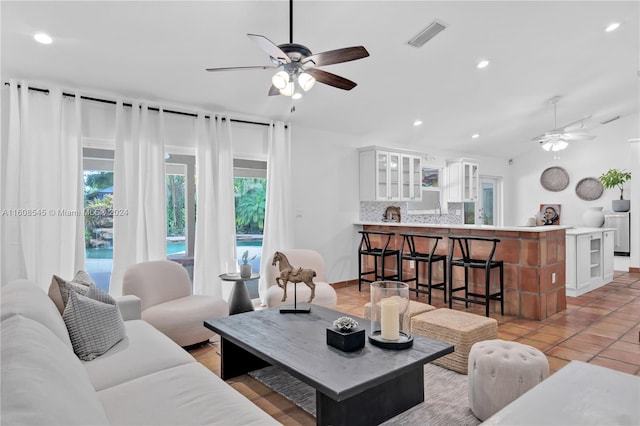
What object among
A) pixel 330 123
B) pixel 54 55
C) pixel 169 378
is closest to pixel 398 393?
pixel 169 378

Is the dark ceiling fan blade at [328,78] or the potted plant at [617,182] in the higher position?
the dark ceiling fan blade at [328,78]

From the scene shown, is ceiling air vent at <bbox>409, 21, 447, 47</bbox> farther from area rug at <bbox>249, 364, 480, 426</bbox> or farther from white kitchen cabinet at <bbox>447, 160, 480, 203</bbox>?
white kitchen cabinet at <bbox>447, 160, 480, 203</bbox>

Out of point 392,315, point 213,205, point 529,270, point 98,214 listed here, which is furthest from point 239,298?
point 529,270

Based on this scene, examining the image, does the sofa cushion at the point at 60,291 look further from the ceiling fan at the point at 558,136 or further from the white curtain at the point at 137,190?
the ceiling fan at the point at 558,136

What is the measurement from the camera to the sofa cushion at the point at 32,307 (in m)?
1.70

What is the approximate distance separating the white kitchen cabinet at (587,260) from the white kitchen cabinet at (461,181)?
253 centimetres

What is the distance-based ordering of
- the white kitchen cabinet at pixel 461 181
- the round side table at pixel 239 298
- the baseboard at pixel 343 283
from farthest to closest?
the white kitchen cabinet at pixel 461 181 → the baseboard at pixel 343 283 → the round side table at pixel 239 298

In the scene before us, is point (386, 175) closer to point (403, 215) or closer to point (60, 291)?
point (403, 215)

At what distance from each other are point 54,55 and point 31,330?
2936 mm

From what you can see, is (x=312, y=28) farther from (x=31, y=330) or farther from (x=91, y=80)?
(x=31, y=330)

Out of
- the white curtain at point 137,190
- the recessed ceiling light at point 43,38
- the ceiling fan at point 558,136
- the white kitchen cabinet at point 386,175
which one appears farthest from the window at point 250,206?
the ceiling fan at point 558,136

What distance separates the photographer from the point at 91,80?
148 inches

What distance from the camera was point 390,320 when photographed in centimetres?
222

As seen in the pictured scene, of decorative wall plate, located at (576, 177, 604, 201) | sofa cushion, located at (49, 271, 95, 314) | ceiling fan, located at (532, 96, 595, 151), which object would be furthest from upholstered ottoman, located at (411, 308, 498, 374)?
decorative wall plate, located at (576, 177, 604, 201)
